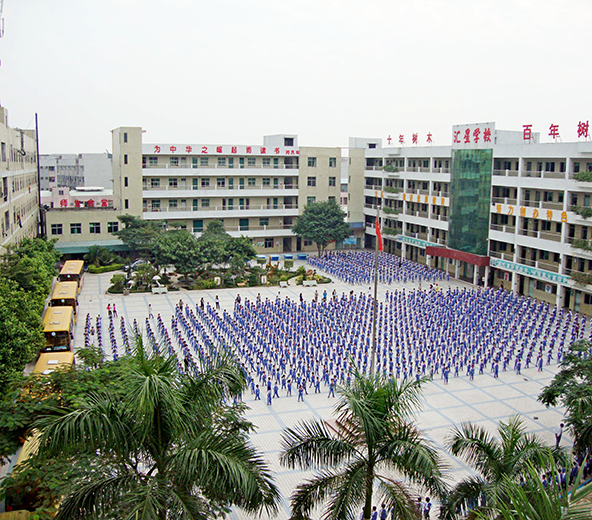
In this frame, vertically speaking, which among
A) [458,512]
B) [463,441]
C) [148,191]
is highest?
[148,191]

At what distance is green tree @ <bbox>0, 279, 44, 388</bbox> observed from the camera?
13625 millimetres

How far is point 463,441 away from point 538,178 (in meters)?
27.0

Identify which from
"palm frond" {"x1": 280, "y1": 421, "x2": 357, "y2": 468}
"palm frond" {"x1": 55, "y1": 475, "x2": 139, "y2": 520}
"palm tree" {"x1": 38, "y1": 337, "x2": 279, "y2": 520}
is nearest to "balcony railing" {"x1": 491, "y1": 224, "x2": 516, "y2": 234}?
"palm frond" {"x1": 280, "y1": 421, "x2": 357, "y2": 468}

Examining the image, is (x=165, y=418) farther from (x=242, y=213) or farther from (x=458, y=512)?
(x=242, y=213)

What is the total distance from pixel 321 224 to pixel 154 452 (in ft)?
130

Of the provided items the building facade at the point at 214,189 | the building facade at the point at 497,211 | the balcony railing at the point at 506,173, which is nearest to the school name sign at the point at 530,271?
the building facade at the point at 497,211

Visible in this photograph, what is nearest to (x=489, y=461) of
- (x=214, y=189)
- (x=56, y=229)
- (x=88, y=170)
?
(x=56, y=229)

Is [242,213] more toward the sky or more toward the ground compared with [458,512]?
more toward the sky

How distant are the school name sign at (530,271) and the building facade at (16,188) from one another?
27991 mm

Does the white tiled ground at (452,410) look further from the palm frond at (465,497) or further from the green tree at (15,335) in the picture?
the green tree at (15,335)

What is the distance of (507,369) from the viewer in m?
22.6

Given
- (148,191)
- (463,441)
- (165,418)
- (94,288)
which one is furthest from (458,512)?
(148,191)

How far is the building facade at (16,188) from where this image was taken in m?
27.0

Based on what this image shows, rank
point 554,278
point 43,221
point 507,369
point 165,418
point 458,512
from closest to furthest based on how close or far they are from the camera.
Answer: point 165,418 < point 458,512 < point 507,369 < point 554,278 < point 43,221
